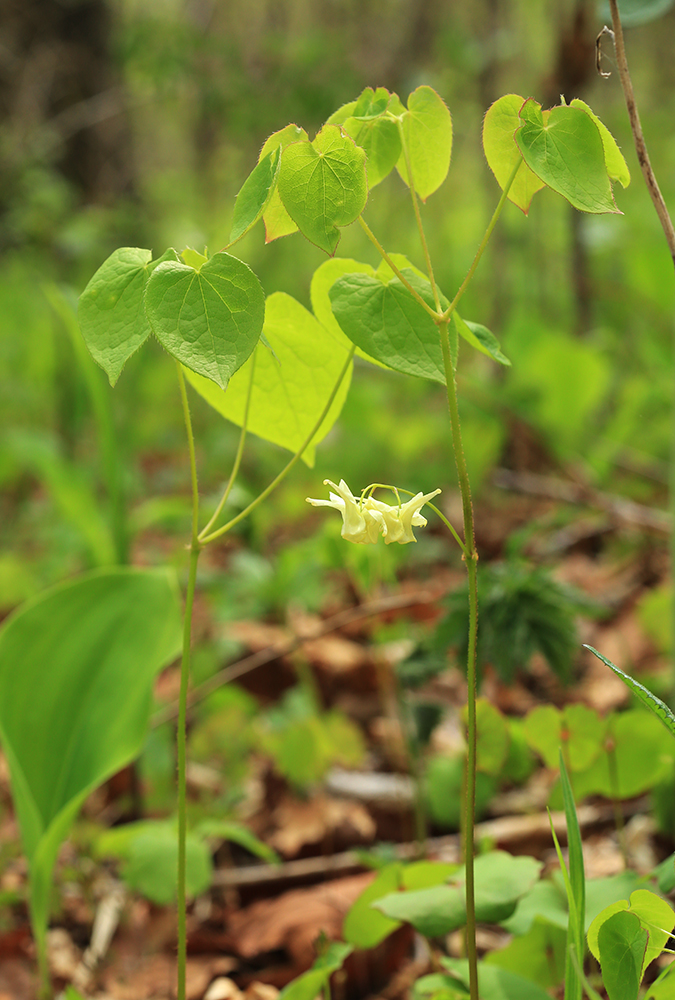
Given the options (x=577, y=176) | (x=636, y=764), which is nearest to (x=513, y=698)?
(x=636, y=764)

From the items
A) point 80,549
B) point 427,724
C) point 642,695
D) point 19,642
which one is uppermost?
point 642,695

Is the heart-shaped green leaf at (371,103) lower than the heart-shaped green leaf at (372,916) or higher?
higher

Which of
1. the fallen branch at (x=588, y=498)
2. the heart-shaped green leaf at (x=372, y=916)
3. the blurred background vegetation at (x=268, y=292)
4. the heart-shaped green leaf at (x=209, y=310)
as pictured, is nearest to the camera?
the heart-shaped green leaf at (x=209, y=310)

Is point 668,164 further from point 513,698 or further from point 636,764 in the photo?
point 636,764

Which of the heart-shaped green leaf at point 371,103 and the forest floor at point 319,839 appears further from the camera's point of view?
the forest floor at point 319,839

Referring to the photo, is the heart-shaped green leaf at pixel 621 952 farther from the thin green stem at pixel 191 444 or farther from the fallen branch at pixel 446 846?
the fallen branch at pixel 446 846

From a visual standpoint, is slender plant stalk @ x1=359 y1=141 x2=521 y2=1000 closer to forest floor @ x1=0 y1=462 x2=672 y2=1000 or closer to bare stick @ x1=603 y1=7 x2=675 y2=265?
bare stick @ x1=603 y1=7 x2=675 y2=265

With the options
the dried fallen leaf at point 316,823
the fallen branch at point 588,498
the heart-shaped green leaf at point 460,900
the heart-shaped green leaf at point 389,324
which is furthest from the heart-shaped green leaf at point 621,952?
the fallen branch at point 588,498
